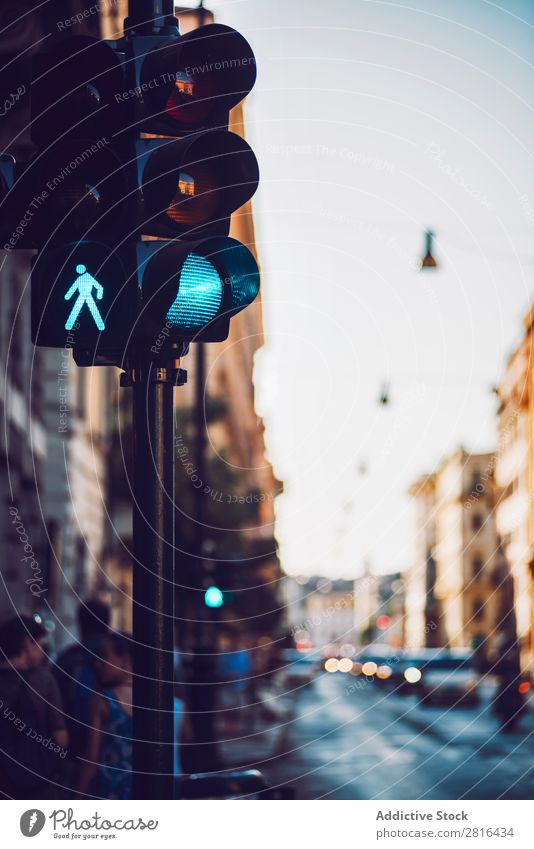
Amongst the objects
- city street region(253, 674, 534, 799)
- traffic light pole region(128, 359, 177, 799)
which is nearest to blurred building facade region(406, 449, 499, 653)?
city street region(253, 674, 534, 799)

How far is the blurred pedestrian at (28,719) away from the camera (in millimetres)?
5738

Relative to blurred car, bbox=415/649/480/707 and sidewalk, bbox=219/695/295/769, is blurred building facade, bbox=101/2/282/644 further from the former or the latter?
blurred car, bbox=415/649/480/707

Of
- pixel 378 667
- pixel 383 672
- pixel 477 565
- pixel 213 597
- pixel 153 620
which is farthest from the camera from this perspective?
pixel 477 565

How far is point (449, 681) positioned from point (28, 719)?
29.8 m

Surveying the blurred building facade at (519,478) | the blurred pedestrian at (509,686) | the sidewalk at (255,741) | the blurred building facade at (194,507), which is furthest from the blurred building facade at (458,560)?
the blurred pedestrian at (509,686)

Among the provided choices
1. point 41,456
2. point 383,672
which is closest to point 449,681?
point 383,672

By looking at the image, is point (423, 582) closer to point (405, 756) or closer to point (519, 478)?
point (519, 478)

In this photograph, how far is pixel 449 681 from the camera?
35.0 meters

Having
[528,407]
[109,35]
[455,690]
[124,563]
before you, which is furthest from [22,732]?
Answer: [528,407]

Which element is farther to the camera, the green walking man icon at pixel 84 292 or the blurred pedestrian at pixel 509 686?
the blurred pedestrian at pixel 509 686

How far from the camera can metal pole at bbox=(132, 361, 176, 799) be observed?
3564 millimetres

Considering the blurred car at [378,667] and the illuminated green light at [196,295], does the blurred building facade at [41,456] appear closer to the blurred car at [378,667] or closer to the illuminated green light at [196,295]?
the illuminated green light at [196,295]

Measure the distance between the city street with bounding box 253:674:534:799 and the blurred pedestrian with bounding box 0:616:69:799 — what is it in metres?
1.42

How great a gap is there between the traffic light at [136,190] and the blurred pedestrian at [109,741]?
10.4 ft
